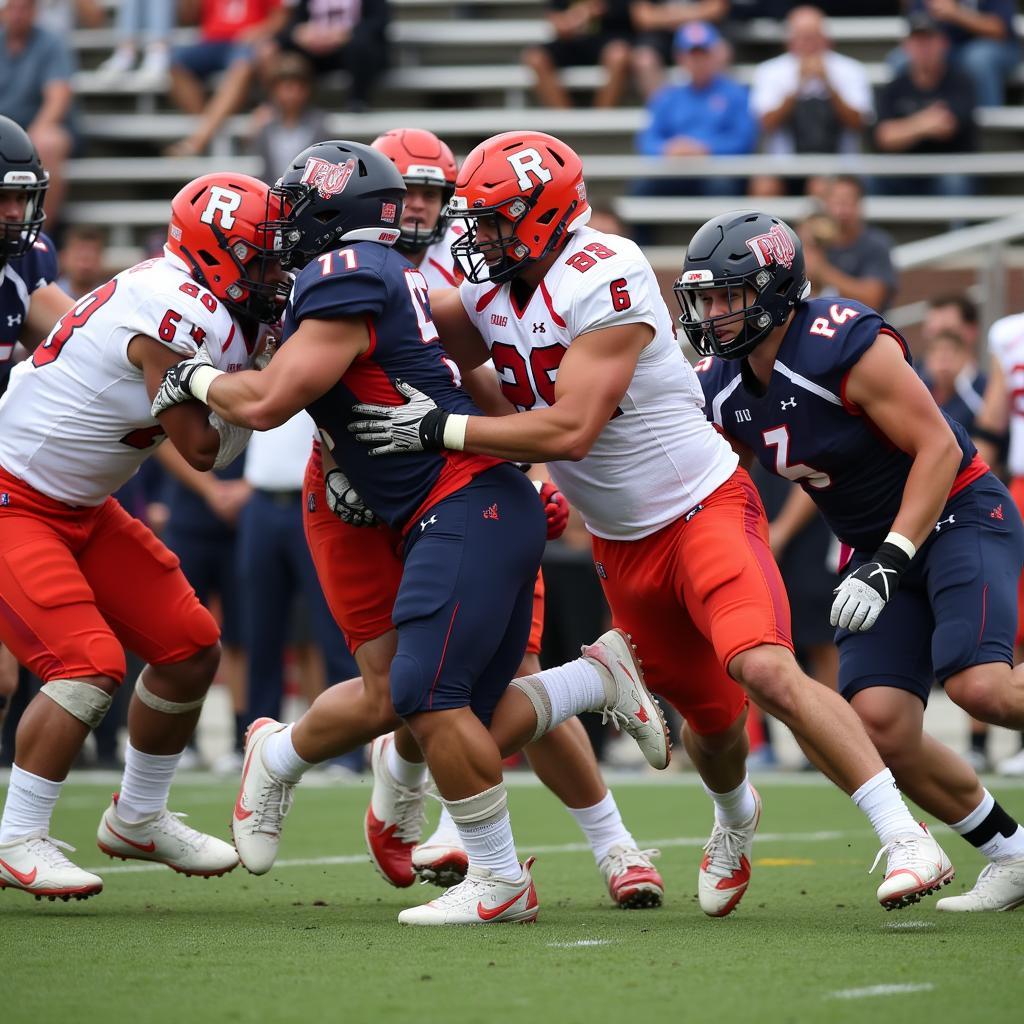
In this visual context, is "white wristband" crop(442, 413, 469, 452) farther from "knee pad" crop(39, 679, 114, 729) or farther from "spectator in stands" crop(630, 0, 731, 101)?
"spectator in stands" crop(630, 0, 731, 101)

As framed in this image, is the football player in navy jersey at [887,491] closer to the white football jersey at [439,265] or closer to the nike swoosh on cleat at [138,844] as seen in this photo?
the white football jersey at [439,265]

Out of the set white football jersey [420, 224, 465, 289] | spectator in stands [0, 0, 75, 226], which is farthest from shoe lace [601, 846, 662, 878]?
spectator in stands [0, 0, 75, 226]

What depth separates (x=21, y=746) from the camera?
5098 millimetres

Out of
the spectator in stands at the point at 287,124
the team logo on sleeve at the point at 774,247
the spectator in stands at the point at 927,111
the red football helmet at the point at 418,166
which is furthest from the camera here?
the spectator in stands at the point at 287,124

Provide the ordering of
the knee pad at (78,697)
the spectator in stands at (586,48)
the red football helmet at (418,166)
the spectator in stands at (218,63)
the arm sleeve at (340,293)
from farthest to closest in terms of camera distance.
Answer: the spectator in stands at (218,63), the spectator in stands at (586,48), the red football helmet at (418,166), the knee pad at (78,697), the arm sleeve at (340,293)

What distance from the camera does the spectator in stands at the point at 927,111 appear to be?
12.4 metres

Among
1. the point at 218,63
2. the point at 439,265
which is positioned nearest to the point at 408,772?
the point at 439,265

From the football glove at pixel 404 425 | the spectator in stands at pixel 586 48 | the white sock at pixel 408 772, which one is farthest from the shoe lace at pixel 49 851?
the spectator in stands at pixel 586 48

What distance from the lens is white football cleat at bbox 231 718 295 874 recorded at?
5.16 meters

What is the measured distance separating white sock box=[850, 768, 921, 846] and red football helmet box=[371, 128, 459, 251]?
250 centimetres

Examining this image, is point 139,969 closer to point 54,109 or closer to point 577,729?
point 577,729

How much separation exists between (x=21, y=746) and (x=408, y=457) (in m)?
1.43

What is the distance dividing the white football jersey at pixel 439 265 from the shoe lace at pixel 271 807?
1.93m

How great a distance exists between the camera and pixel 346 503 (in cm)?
491
